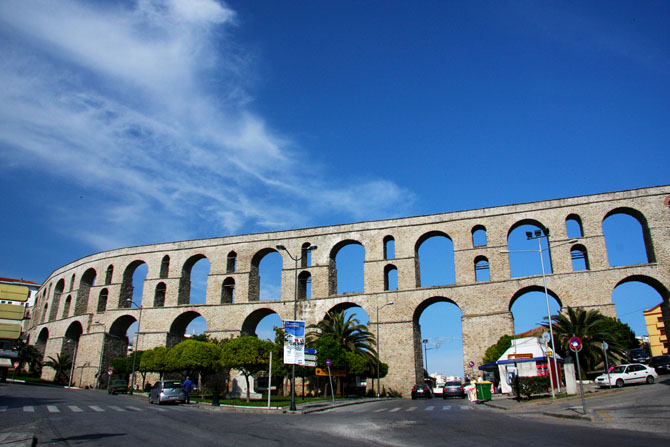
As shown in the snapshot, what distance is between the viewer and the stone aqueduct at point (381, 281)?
126 feet

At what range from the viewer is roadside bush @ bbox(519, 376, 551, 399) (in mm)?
23438

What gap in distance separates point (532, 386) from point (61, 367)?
50091 millimetres

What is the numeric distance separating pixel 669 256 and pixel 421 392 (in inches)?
809

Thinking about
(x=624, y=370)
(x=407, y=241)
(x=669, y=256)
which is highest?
(x=407, y=241)

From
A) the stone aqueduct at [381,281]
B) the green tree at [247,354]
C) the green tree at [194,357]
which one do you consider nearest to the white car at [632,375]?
the stone aqueduct at [381,281]

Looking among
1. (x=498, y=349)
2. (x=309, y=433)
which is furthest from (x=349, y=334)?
(x=309, y=433)

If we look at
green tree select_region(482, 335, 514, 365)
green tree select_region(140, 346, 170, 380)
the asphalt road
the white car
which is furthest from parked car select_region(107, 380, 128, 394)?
the white car

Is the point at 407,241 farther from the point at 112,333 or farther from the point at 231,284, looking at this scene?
the point at 112,333

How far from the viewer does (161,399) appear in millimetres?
26641

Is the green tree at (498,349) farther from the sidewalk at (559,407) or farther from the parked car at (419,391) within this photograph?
the sidewalk at (559,407)

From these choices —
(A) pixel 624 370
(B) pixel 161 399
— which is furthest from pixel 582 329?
(B) pixel 161 399

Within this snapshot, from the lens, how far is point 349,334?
1622 inches

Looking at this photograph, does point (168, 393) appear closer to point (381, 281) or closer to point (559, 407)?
point (559, 407)

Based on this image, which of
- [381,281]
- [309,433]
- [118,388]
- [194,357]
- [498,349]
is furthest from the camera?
[381,281]
